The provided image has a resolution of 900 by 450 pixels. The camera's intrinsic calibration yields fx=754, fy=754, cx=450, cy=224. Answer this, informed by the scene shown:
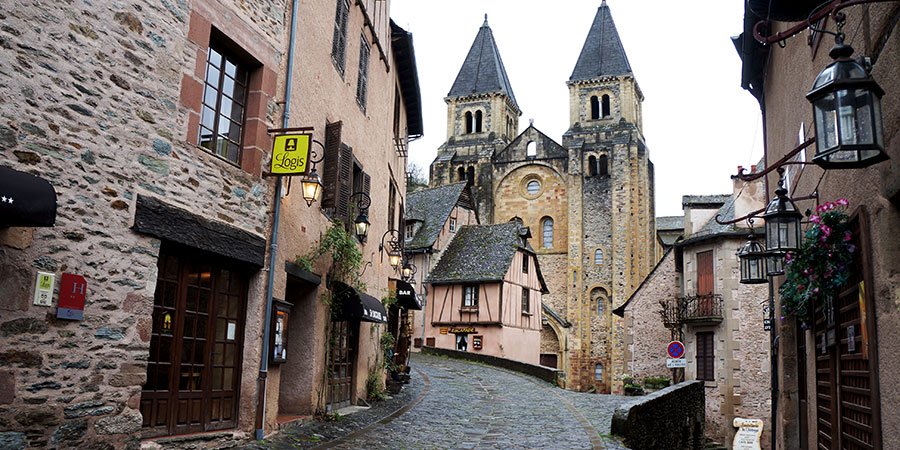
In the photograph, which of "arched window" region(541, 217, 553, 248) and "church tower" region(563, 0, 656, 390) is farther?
"arched window" region(541, 217, 553, 248)

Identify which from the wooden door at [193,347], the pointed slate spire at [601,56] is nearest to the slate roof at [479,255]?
the pointed slate spire at [601,56]

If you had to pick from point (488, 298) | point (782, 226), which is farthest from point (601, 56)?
point (782, 226)

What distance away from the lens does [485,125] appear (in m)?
57.9

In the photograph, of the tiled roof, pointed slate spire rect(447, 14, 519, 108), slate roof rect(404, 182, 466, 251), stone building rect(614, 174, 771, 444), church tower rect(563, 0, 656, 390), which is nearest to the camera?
stone building rect(614, 174, 771, 444)

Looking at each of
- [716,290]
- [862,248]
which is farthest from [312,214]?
[716,290]

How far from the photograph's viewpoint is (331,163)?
11805mm

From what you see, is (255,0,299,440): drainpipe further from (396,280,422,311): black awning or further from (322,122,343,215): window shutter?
(396,280,422,311): black awning

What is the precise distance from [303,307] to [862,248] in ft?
26.4

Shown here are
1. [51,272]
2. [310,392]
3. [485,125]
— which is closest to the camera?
[51,272]

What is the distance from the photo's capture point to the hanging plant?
6.09 meters

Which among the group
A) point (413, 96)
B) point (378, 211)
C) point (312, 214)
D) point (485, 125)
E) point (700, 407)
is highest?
point (485, 125)

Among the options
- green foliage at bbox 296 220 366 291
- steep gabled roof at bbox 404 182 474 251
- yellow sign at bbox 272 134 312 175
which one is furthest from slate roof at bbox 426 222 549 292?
yellow sign at bbox 272 134 312 175

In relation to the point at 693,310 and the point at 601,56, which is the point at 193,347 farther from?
the point at 601,56

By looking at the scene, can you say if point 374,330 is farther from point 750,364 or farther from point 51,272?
point 750,364
